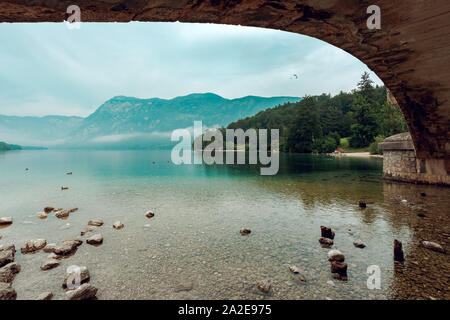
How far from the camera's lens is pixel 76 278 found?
4559 millimetres

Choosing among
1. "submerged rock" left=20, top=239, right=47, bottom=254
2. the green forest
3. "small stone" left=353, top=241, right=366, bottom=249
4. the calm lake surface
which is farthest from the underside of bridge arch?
the green forest

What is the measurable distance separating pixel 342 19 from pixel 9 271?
888 centimetres

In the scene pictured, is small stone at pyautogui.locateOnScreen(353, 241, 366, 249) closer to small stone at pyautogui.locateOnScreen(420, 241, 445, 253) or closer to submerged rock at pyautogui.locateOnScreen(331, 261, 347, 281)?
small stone at pyautogui.locateOnScreen(420, 241, 445, 253)

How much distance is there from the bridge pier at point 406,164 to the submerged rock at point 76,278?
17378 mm

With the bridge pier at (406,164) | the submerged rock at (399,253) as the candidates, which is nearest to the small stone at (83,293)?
the submerged rock at (399,253)

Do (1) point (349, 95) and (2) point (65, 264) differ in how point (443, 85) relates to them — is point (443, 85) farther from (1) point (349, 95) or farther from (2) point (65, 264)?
(1) point (349, 95)

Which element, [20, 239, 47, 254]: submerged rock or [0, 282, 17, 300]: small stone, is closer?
[0, 282, 17, 300]: small stone

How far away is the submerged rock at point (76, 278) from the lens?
4430mm

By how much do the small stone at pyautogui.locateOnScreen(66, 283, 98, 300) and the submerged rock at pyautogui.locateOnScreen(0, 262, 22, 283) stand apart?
177 centimetres

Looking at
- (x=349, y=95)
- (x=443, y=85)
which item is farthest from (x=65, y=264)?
(x=349, y=95)

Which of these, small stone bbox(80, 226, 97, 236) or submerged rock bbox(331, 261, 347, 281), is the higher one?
submerged rock bbox(331, 261, 347, 281)

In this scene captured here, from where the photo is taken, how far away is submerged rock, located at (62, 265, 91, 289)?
4.43 m

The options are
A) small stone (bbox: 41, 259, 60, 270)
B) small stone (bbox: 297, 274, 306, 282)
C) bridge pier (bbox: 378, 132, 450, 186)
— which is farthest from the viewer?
bridge pier (bbox: 378, 132, 450, 186)
